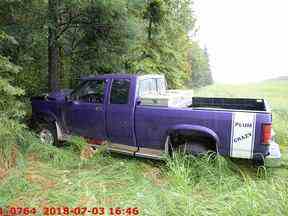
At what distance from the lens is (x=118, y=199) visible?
12.0ft

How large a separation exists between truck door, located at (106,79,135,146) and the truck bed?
164 centimetres

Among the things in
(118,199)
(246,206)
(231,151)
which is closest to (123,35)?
(231,151)

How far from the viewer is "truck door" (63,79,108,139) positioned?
5809mm

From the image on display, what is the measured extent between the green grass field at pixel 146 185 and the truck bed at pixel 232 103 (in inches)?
48.3

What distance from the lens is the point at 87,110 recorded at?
596 cm

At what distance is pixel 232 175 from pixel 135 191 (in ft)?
5.64

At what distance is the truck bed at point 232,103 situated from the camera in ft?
18.3

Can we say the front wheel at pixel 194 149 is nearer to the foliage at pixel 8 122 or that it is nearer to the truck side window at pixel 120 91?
the truck side window at pixel 120 91

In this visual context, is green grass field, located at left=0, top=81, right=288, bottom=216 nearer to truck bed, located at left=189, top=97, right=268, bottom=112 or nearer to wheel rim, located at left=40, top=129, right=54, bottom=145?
wheel rim, located at left=40, top=129, right=54, bottom=145

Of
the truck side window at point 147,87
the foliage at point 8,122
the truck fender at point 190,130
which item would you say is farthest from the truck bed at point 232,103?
the foliage at point 8,122

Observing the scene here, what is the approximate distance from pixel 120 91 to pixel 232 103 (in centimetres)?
238

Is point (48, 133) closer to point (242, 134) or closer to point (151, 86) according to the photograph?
point (151, 86)

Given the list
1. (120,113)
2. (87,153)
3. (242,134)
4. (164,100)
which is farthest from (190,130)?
(87,153)

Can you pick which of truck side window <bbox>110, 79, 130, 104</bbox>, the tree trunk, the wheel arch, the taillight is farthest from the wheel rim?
the taillight
